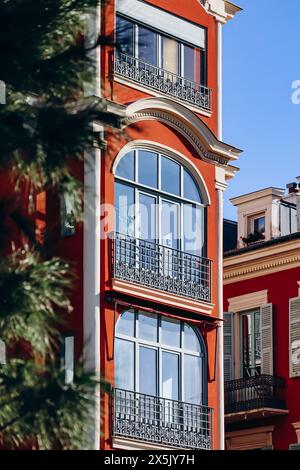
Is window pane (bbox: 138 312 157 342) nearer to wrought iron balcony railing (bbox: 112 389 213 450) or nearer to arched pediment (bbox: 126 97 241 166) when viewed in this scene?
wrought iron balcony railing (bbox: 112 389 213 450)

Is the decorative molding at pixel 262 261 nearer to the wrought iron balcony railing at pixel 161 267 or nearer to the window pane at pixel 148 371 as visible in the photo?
the wrought iron balcony railing at pixel 161 267

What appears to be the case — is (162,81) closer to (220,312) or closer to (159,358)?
(220,312)

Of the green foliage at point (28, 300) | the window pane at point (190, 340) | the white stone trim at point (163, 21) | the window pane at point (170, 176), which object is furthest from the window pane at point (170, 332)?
the green foliage at point (28, 300)

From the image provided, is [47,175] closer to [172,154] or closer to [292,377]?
[172,154]

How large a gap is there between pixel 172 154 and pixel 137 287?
365 cm

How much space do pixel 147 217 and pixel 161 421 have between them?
177 inches

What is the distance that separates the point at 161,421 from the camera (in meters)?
34.6

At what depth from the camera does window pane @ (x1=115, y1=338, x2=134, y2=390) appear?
3378cm

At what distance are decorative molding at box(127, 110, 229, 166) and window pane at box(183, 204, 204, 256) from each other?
1.36 metres

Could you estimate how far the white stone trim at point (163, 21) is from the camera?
35.7 m

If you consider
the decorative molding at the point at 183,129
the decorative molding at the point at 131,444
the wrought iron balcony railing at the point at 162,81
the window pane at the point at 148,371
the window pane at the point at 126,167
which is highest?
the wrought iron balcony railing at the point at 162,81

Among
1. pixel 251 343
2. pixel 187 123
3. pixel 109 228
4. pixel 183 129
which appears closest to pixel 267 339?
pixel 251 343

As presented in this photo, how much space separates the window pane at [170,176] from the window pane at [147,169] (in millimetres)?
304
